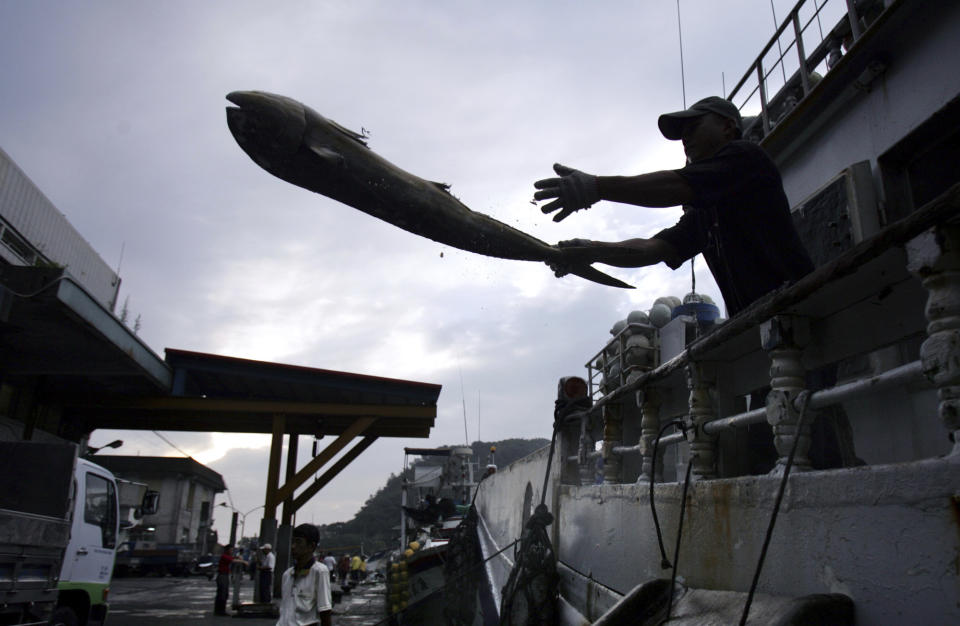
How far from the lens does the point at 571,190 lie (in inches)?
108

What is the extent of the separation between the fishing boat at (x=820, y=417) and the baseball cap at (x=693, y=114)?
921 millimetres

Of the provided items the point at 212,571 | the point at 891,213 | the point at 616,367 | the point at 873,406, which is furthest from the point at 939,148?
the point at 212,571

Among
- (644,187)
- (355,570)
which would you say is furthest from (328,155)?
(355,570)

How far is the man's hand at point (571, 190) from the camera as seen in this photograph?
2.74 meters

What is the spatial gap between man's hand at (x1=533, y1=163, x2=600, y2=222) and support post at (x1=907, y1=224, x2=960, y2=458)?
1239 millimetres

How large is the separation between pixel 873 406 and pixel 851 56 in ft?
9.32

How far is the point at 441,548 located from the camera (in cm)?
1252

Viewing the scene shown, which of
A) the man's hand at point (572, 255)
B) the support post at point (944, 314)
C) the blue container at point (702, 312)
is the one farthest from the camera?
the blue container at point (702, 312)

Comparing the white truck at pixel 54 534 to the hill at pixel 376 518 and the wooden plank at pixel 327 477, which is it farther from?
the hill at pixel 376 518

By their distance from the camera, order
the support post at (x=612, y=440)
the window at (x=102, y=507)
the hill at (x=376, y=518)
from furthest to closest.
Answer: the hill at (x=376, y=518) → the window at (x=102, y=507) → the support post at (x=612, y=440)

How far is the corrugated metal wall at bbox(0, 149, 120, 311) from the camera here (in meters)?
17.7

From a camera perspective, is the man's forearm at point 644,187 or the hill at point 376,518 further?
the hill at point 376,518

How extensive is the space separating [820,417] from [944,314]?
1.67 m

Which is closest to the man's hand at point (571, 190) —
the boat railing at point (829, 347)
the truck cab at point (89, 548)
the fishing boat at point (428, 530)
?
the boat railing at point (829, 347)
